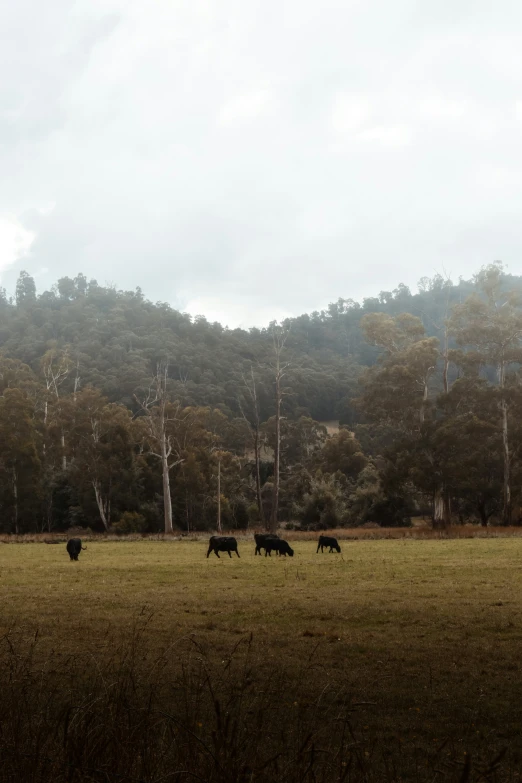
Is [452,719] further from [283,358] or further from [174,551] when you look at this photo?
[283,358]

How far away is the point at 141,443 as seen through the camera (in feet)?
196

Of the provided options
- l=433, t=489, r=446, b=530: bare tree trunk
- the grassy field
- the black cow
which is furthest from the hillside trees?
the black cow

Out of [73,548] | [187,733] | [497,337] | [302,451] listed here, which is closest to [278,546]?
[73,548]

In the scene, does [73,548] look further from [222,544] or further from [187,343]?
[187,343]

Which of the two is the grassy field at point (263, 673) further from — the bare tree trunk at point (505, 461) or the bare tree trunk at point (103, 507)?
the bare tree trunk at point (103, 507)

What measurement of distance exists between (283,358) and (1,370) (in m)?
45.5

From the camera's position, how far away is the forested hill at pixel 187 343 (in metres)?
93.0

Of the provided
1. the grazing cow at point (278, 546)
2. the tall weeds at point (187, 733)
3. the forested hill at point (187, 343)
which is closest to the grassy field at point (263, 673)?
the tall weeds at point (187, 733)

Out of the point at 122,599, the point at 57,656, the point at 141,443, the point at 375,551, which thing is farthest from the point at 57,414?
the point at 57,656

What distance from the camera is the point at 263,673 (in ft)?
28.2

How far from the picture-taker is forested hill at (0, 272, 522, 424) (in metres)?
93.0

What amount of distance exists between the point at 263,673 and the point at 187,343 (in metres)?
104

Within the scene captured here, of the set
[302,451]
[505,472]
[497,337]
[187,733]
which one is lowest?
[187,733]

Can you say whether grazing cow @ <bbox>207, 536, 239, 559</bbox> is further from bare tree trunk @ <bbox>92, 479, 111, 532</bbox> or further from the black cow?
bare tree trunk @ <bbox>92, 479, 111, 532</bbox>
